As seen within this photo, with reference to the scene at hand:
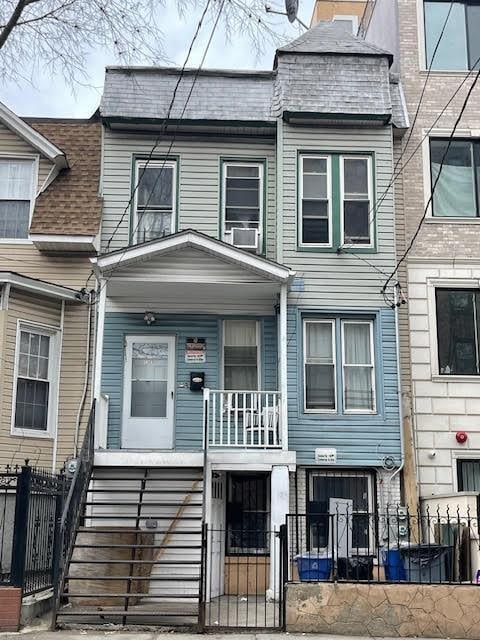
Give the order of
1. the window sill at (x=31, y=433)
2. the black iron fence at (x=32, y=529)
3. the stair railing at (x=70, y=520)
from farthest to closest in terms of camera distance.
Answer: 1. the window sill at (x=31, y=433)
2. the stair railing at (x=70, y=520)
3. the black iron fence at (x=32, y=529)

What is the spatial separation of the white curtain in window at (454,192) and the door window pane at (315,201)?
217 cm

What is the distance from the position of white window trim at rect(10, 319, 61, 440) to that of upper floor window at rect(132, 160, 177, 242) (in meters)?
2.34

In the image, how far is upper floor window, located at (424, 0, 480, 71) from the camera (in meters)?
16.0

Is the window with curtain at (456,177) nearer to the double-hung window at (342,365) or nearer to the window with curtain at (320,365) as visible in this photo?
the double-hung window at (342,365)

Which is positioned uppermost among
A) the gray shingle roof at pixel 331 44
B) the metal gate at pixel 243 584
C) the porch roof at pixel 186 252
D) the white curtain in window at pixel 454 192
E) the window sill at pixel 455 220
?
the gray shingle roof at pixel 331 44

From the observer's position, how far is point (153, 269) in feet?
43.9

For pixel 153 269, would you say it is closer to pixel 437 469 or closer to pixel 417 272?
pixel 417 272

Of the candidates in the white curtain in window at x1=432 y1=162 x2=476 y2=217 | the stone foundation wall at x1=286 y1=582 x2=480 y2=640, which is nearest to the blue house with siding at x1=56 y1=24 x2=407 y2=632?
the white curtain in window at x1=432 y1=162 x2=476 y2=217

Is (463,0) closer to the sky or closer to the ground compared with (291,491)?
closer to the sky

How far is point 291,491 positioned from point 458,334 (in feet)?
14.0

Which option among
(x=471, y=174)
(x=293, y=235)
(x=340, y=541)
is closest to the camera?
(x=340, y=541)

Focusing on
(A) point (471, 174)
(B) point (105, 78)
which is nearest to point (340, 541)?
(A) point (471, 174)

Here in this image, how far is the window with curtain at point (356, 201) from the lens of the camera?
14648 millimetres

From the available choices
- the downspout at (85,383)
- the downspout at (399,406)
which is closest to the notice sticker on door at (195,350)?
the downspout at (85,383)
